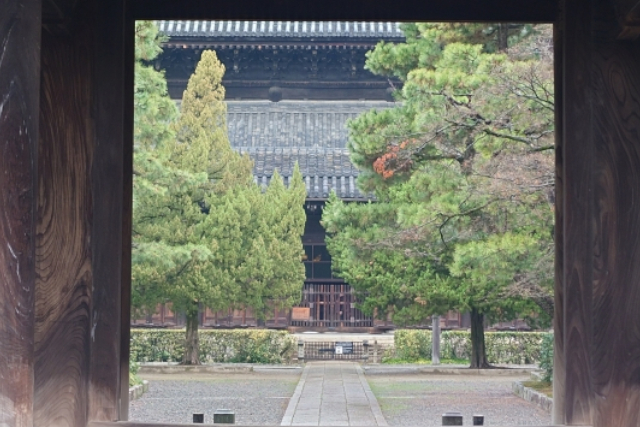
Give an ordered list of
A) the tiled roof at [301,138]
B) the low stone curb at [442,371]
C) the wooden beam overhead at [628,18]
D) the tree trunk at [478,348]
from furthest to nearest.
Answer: the tiled roof at [301,138]
the tree trunk at [478,348]
the low stone curb at [442,371]
the wooden beam overhead at [628,18]

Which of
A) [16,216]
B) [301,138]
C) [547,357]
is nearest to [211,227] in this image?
[547,357]

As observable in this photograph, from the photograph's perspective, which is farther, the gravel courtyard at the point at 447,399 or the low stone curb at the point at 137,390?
the low stone curb at the point at 137,390

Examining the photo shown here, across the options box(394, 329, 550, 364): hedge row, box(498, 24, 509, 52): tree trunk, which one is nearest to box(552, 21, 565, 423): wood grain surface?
box(498, 24, 509, 52): tree trunk

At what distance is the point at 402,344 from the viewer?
24938mm

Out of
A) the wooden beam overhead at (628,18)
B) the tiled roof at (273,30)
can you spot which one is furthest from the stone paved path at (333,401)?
the tiled roof at (273,30)

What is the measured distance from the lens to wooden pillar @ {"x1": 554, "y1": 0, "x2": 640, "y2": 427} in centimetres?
480

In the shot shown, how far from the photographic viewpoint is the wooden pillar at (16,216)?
3539 mm

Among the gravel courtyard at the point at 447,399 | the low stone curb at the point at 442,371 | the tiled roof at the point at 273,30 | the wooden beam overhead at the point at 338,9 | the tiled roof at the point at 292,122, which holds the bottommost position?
the gravel courtyard at the point at 447,399

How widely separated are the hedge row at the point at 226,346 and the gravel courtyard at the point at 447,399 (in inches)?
138

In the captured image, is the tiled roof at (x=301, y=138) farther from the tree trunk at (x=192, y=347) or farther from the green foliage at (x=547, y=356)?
the green foliage at (x=547, y=356)

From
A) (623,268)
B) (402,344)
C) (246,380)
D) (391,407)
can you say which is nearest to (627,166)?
(623,268)

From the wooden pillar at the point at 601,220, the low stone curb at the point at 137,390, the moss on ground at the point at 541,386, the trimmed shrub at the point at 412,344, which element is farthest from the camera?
the trimmed shrub at the point at 412,344

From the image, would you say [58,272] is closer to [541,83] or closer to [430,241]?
[541,83]

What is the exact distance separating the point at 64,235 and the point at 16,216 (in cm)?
143
